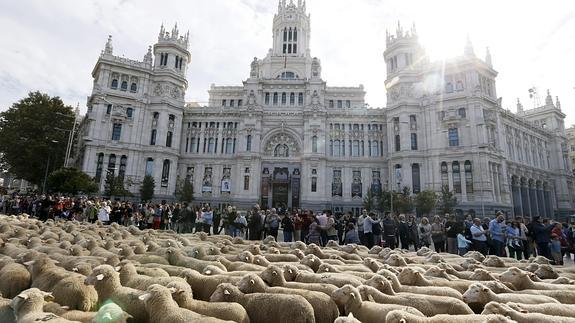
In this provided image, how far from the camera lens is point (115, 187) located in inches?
1764

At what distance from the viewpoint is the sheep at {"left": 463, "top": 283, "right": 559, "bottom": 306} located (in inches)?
239

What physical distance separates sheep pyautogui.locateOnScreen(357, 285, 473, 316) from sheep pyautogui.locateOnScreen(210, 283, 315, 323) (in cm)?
141

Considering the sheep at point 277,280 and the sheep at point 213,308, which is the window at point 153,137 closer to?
the sheep at point 277,280

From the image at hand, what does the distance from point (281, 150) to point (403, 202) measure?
2309 centimetres

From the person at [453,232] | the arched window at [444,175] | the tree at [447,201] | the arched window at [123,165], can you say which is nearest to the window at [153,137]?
the arched window at [123,165]

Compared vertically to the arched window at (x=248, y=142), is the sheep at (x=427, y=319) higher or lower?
lower

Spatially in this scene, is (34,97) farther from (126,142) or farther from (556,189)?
(556,189)

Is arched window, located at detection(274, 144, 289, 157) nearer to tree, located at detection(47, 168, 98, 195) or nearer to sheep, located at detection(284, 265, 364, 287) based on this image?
tree, located at detection(47, 168, 98, 195)

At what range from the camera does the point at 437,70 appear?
175 feet

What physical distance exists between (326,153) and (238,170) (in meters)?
15.7

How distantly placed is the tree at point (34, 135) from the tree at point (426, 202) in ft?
169

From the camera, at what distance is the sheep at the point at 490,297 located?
6.07 metres

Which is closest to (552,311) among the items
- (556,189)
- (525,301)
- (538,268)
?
(525,301)

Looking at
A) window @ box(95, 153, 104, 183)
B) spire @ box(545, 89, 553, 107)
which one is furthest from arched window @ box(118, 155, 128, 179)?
spire @ box(545, 89, 553, 107)
